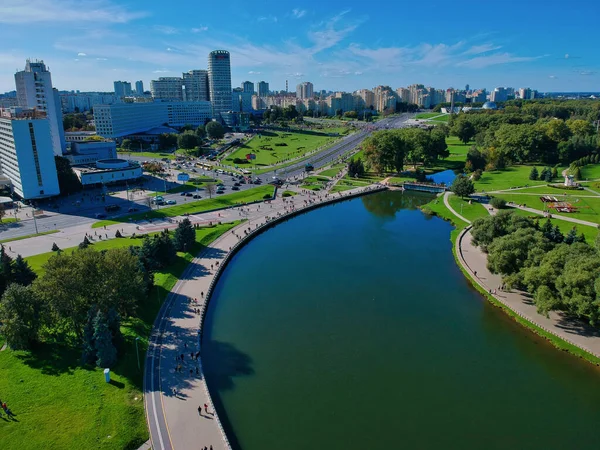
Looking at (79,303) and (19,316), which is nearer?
(19,316)

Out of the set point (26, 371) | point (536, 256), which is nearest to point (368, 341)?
point (536, 256)

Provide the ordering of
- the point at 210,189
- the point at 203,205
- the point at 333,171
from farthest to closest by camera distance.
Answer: the point at 333,171 < the point at 210,189 < the point at 203,205

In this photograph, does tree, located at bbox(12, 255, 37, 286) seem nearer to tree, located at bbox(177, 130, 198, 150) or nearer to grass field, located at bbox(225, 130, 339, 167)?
grass field, located at bbox(225, 130, 339, 167)

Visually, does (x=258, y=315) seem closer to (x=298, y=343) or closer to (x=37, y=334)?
(x=298, y=343)

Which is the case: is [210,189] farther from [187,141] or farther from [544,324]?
[544,324]

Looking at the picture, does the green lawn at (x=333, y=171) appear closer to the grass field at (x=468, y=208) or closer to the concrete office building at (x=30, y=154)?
the grass field at (x=468, y=208)

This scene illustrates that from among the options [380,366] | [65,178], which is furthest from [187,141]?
[380,366]
